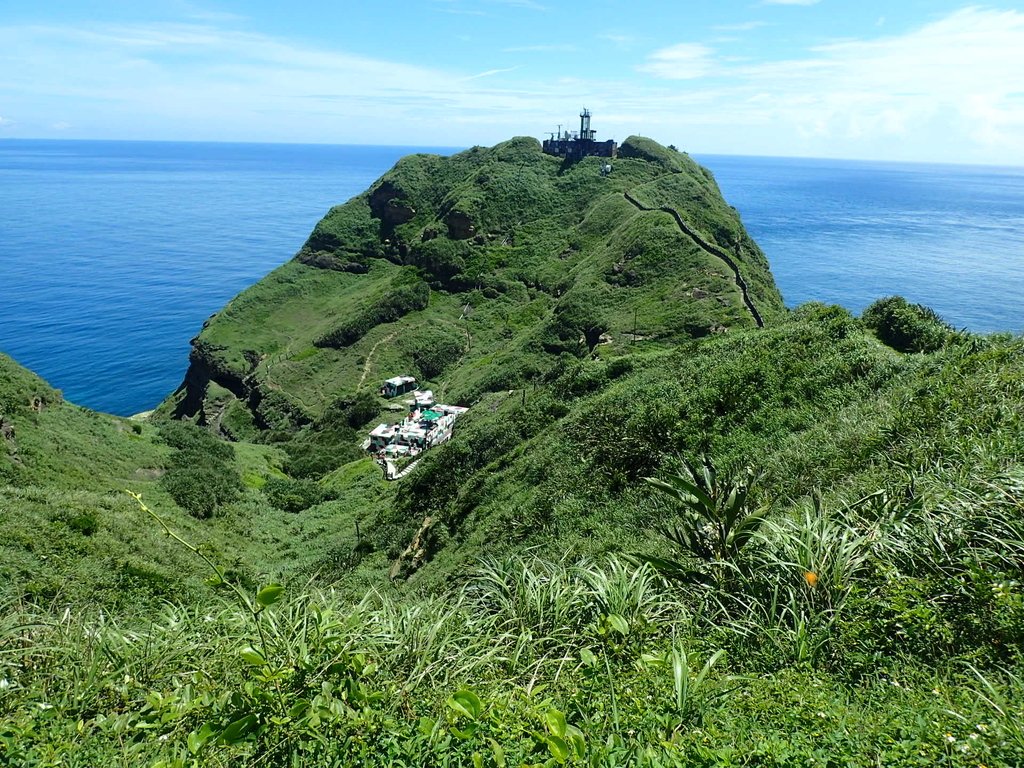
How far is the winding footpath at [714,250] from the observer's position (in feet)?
143

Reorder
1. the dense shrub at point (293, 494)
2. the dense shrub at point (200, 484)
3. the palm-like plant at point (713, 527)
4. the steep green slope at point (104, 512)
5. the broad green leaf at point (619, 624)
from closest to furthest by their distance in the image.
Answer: the broad green leaf at point (619, 624) < the palm-like plant at point (713, 527) < the steep green slope at point (104, 512) < the dense shrub at point (200, 484) < the dense shrub at point (293, 494)

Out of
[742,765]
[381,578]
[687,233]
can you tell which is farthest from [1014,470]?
[687,233]

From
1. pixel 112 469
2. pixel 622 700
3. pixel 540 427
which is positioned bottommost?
pixel 112 469

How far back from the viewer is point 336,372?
64812mm

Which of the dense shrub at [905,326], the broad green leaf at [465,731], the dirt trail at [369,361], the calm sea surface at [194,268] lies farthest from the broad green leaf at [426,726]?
the dirt trail at [369,361]

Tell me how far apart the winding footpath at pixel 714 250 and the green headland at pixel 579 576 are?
268cm

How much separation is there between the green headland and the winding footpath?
105 inches

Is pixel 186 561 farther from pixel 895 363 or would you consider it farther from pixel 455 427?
pixel 455 427

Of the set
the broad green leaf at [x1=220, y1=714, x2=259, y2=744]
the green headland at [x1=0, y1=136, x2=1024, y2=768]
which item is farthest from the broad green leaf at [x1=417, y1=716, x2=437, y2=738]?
the broad green leaf at [x1=220, y1=714, x2=259, y2=744]

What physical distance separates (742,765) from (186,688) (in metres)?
3.85

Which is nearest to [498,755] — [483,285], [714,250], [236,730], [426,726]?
[426,726]

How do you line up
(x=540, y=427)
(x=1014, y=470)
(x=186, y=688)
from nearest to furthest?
1. (x=186, y=688)
2. (x=1014, y=470)
3. (x=540, y=427)

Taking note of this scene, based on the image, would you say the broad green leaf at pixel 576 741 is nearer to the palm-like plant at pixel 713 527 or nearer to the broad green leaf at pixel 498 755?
the broad green leaf at pixel 498 755

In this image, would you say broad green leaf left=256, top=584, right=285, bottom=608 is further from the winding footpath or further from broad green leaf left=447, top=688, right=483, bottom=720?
the winding footpath
